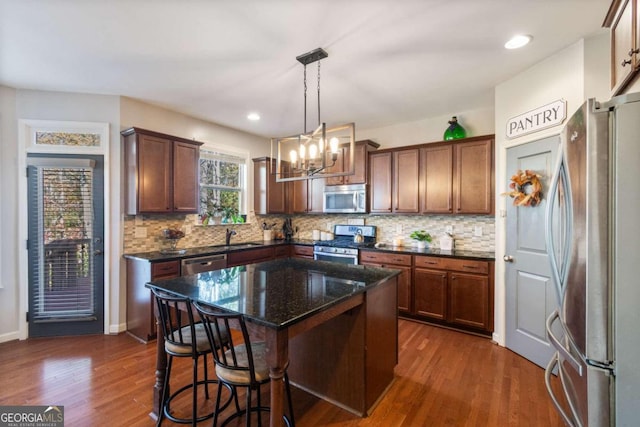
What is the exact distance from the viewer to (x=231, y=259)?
4.09 metres

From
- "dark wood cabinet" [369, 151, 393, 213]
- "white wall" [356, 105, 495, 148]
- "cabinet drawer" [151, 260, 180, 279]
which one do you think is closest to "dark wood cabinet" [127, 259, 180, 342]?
"cabinet drawer" [151, 260, 180, 279]

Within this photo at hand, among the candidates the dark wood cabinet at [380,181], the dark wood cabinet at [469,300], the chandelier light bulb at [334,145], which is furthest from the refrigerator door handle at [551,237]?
the dark wood cabinet at [380,181]

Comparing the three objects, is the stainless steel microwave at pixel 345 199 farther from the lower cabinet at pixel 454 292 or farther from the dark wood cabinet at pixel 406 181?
the lower cabinet at pixel 454 292

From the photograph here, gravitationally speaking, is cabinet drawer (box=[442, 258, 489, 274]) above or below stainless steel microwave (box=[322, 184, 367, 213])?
below

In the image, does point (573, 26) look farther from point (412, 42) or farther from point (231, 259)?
point (231, 259)

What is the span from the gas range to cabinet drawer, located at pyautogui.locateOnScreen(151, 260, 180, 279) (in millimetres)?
2089

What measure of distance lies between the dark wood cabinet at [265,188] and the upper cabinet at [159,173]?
131 centimetres

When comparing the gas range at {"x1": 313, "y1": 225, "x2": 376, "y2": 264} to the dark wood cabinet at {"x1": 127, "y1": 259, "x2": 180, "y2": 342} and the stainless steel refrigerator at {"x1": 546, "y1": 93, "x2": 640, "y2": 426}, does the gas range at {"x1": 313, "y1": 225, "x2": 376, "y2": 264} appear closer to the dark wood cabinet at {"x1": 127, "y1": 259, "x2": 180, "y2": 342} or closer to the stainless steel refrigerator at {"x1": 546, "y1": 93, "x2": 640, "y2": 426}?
the dark wood cabinet at {"x1": 127, "y1": 259, "x2": 180, "y2": 342}

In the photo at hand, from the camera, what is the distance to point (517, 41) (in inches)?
93.4

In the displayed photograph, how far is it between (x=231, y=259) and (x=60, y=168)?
2.21 metres

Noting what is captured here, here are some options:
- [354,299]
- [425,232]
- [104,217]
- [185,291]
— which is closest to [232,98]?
[104,217]

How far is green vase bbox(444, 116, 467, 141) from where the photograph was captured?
3.88 m

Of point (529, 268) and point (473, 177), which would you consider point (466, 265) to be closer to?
point (529, 268)

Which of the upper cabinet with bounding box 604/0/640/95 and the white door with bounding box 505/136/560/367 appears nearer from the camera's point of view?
the upper cabinet with bounding box 604/0/640/95
